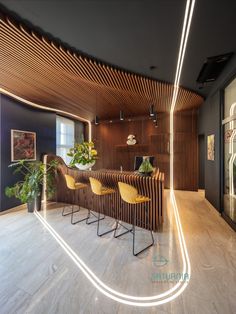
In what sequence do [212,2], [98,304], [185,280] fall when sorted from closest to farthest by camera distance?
[98,304] < [212,2] < [185,280]

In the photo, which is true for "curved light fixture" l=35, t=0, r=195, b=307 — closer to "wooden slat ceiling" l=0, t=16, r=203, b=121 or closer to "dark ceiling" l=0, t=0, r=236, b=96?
"dark ceiling" l=0, t=0, r=236, b=96

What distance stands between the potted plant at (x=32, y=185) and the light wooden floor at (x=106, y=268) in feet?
2.88

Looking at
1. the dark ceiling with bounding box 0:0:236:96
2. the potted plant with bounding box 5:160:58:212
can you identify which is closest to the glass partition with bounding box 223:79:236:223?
the dark ceiling with bounding box 0:0:236:96

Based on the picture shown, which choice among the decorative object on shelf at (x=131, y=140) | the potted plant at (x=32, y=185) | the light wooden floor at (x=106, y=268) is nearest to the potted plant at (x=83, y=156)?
the potted plant at (x=32, y=185)

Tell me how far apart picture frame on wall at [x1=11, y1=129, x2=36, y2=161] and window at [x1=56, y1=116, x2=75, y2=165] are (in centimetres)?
164

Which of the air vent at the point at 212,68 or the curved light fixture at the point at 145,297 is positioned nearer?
the curved light fixture at the point at 145,297

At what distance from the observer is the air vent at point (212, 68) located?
3.13m

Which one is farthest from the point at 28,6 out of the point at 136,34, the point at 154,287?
the point at 154,287

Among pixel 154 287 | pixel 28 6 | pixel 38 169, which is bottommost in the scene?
pixel 154 287

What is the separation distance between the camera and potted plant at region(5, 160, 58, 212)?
14.4ft

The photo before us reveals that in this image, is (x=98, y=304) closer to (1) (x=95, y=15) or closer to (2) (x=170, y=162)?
(1) (x=95, y=15)

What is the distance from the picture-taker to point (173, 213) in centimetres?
428

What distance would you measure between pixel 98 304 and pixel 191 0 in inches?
130

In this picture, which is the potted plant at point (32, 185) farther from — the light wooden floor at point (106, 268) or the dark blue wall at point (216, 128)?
the dark blue wall at point (216, 128)
